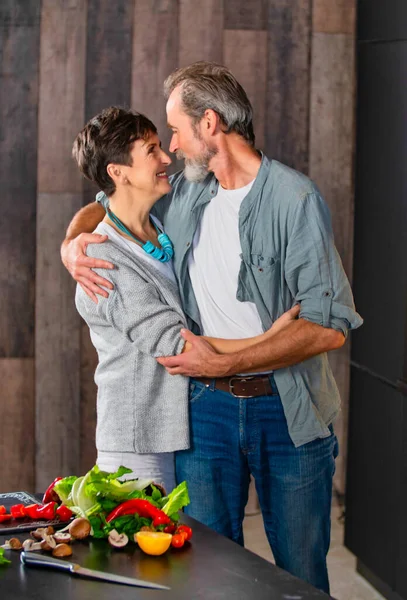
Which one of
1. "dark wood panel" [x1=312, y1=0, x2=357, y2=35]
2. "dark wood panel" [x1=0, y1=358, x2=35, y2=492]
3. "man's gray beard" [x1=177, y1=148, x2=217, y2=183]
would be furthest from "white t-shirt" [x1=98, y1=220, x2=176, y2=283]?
"dark wood panel" [x1=312, y1=0, x2=357, y2=35]

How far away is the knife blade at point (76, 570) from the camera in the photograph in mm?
1543

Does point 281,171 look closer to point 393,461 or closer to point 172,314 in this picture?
point 172,314

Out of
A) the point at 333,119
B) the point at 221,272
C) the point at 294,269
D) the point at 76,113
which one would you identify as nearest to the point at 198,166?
the point at 221,272

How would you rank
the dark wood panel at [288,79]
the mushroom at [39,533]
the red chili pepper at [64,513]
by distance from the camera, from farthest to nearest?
the dark wood panel at [288,79] → the red chili pepper at [64,513] → the mushroom at [39,533]

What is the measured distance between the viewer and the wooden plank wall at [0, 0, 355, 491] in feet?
12.6

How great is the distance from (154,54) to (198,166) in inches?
59.4

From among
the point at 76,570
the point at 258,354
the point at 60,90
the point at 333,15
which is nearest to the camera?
the point at 76,570

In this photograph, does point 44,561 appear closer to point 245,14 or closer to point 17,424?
point 17,424

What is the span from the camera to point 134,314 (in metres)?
2.40

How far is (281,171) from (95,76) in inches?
65.0

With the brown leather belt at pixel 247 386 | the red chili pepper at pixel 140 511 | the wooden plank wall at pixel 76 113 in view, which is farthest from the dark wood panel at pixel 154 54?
the red chili pepper at pixel 140 511

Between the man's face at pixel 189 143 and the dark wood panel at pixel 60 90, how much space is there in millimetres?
1379

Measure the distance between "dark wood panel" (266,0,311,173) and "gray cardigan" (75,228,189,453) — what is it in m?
1.75

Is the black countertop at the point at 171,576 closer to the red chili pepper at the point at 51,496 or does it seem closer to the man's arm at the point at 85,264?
the red chili pepper at the point at 51,496
